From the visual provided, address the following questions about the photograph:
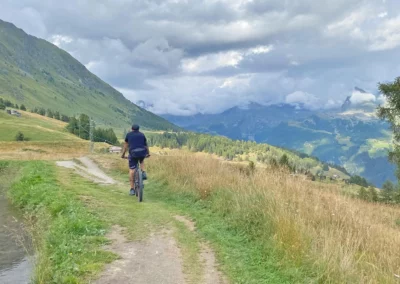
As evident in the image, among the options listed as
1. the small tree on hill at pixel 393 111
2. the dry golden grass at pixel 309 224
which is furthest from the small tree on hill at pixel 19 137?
the dry golden grass at pixel 309 224

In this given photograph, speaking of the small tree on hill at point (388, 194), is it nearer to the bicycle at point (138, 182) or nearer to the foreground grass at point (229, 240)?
the foreground grass at point (229, 240)

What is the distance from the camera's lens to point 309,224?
9273 mm

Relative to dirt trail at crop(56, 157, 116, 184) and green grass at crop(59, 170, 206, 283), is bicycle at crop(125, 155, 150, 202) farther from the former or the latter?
dirt trail at crop(56, 157, 116, 184)

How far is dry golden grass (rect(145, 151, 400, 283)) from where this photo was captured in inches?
285

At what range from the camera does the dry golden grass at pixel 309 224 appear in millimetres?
7229

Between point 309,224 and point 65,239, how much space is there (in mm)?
6139

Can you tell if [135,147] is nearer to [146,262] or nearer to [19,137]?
[146,262]

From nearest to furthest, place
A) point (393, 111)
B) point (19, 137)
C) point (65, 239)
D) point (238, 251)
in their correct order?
point (238, 251), point (65, 239), point (393, 111), point (19, 137)

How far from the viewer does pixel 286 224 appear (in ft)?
29.5

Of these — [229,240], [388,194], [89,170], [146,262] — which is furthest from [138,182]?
[388,194]

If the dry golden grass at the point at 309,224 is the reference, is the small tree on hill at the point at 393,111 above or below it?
above

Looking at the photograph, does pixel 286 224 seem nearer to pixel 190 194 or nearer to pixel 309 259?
pixel 309 259

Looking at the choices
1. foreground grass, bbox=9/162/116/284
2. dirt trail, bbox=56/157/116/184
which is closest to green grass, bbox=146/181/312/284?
foreground grass, bbox=9/162/116/284

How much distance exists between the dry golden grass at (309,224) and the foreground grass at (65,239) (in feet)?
12.8
